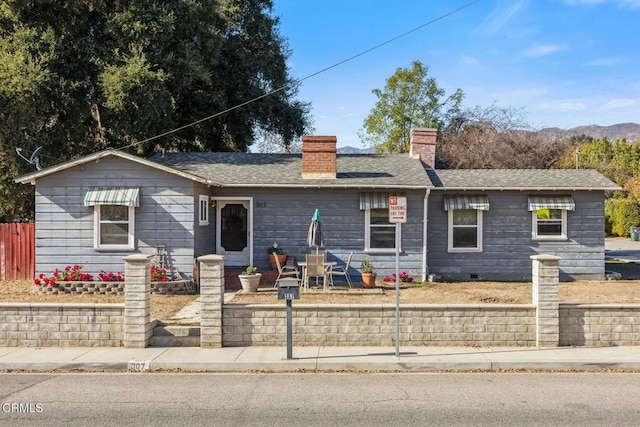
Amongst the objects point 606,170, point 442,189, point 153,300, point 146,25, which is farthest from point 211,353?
point 606,170

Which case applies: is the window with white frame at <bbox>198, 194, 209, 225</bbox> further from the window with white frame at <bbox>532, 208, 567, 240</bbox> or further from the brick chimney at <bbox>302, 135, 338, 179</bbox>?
the window with white frame at <bbox>532, 208, 567, 240</bbox>

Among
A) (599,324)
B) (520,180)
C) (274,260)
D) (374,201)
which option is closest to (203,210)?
(274,260)

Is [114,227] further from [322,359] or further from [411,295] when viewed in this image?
[322,359]

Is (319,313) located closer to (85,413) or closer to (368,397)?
(368,397)

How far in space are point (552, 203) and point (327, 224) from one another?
23.5ft

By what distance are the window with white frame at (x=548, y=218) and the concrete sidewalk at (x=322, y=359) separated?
28.0 feet

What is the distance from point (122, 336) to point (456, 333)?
5.77m

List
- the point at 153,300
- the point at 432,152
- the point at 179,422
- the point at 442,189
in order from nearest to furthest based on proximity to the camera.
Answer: the point at 179,422 < the point at 153,300 < the point at 442,189 < the point at 432,152

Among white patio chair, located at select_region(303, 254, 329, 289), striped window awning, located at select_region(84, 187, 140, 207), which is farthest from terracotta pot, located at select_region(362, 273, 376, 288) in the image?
striped window awning, located at select_region(84, 187, 140, 207)

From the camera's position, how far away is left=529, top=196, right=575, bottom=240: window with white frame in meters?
17.0

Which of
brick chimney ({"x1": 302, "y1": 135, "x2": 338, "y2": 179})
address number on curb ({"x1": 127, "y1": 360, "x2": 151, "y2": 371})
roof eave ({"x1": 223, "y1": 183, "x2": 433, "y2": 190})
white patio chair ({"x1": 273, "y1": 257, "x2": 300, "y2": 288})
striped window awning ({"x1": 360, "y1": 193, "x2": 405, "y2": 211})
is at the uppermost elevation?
brick chimney ({"x1": 302, "y1": 135, "x2": 338, "y2": 179})

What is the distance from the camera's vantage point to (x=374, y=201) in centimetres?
1638

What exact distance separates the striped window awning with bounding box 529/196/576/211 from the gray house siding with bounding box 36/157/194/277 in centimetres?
1060

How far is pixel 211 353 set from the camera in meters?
8.84
